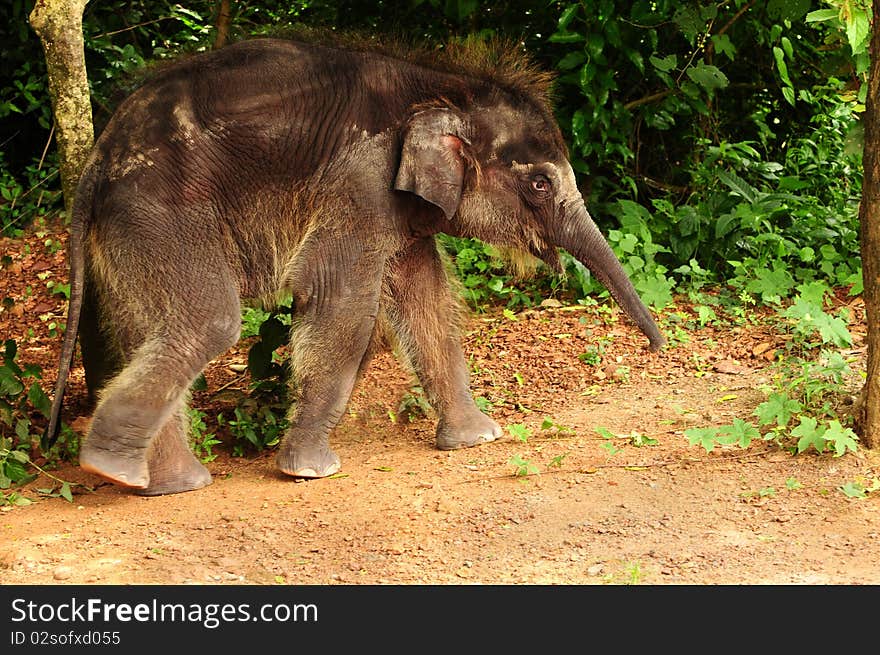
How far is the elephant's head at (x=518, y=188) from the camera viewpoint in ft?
19.9

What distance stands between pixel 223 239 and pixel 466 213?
4.17 feet

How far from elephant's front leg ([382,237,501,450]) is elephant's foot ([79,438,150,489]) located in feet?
5.40

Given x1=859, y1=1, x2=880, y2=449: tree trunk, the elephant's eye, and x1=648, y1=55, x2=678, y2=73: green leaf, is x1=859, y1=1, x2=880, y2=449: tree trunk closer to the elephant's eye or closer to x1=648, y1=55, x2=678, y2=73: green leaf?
the elephant's eye

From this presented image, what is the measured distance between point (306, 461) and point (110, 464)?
0.98 metres

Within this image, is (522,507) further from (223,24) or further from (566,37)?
(223,24)

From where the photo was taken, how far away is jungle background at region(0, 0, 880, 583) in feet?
16.5

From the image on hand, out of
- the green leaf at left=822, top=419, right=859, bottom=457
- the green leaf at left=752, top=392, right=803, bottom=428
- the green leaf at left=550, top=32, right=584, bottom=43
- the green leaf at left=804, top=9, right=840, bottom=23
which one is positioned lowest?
the green leaf at left=752, top=392, right=803, bottom=428

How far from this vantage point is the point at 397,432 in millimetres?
6840

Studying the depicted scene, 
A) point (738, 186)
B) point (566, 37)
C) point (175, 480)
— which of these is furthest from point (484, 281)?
point (175, 480)

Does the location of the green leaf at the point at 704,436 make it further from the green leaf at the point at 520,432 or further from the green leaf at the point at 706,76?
the green leaf at the point at 706,76

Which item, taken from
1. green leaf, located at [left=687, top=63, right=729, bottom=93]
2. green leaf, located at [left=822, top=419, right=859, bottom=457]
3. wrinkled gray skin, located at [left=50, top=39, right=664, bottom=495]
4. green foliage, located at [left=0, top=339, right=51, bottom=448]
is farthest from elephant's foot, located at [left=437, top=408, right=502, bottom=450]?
green leaf, located at [left=687, top=63, right=729, bottom=93]

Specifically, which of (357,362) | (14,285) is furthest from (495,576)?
(14,285)

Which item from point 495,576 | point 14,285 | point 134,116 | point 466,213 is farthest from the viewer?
point 14,285

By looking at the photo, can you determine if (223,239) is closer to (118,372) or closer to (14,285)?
(118,372)
